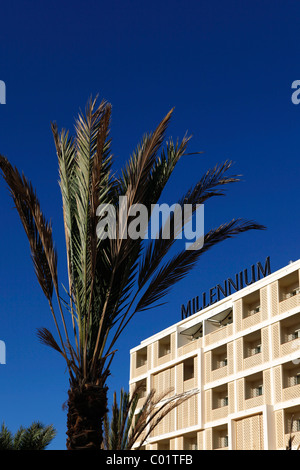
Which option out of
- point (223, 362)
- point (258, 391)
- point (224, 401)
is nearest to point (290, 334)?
point (258, 391)

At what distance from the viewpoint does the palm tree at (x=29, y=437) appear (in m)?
28.2

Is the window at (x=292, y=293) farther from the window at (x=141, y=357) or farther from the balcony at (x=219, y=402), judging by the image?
the window at (x=141, y=357)

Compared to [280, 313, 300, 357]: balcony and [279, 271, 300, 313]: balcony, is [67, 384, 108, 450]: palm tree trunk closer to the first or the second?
[280, 313, 300, 357]: balcony

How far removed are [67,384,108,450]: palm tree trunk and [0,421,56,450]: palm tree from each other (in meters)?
18.5

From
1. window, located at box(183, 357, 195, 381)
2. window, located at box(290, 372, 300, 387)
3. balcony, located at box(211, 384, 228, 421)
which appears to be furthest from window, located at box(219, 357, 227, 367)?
window, located at box(290, 372, 300, 387)

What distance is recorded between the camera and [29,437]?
28484 millimetres

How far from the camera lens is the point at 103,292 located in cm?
1158

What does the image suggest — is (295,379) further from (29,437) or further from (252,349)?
(29,437)

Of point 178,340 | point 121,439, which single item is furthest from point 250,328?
point 121,439

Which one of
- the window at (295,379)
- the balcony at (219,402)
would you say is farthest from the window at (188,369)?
the window at (295,379)
